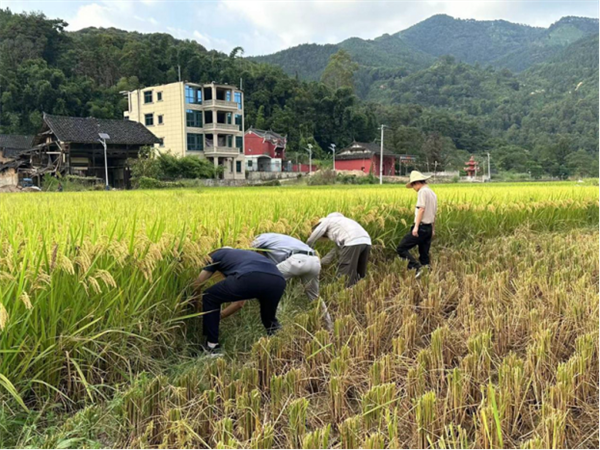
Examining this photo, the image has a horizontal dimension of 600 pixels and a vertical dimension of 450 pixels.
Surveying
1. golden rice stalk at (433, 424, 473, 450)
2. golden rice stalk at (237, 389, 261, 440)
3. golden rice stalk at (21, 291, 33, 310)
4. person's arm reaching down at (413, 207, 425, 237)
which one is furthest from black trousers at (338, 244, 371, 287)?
golden rice stalk at (21, 291, 33, 310)

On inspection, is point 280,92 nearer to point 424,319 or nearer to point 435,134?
point 435,134

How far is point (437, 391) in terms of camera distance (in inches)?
98.5

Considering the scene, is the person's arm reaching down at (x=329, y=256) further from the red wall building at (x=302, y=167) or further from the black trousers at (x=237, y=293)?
the red wall building at (x=302, y=167)

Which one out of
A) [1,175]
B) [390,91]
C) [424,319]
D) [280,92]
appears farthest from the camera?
[390,91]

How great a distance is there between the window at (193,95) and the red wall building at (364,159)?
18.4m

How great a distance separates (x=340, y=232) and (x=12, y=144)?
44.5 m

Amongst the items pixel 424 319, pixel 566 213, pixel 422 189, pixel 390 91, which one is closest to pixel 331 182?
pixel 566 213

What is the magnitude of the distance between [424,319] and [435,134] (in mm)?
62226

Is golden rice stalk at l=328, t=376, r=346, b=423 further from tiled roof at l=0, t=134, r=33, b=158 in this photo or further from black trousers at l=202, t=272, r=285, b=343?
tiled roof at l=0, t=134, r=33, b=158

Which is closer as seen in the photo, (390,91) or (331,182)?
(331,182)

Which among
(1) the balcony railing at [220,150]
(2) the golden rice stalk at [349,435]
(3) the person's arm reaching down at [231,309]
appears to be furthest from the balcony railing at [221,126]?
(2) the golden rice stalk at [349,435]

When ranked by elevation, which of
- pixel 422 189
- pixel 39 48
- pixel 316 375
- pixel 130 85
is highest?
pixel 39 48

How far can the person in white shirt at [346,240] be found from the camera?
14.9 ft

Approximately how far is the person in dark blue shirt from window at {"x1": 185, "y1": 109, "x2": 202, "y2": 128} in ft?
118
